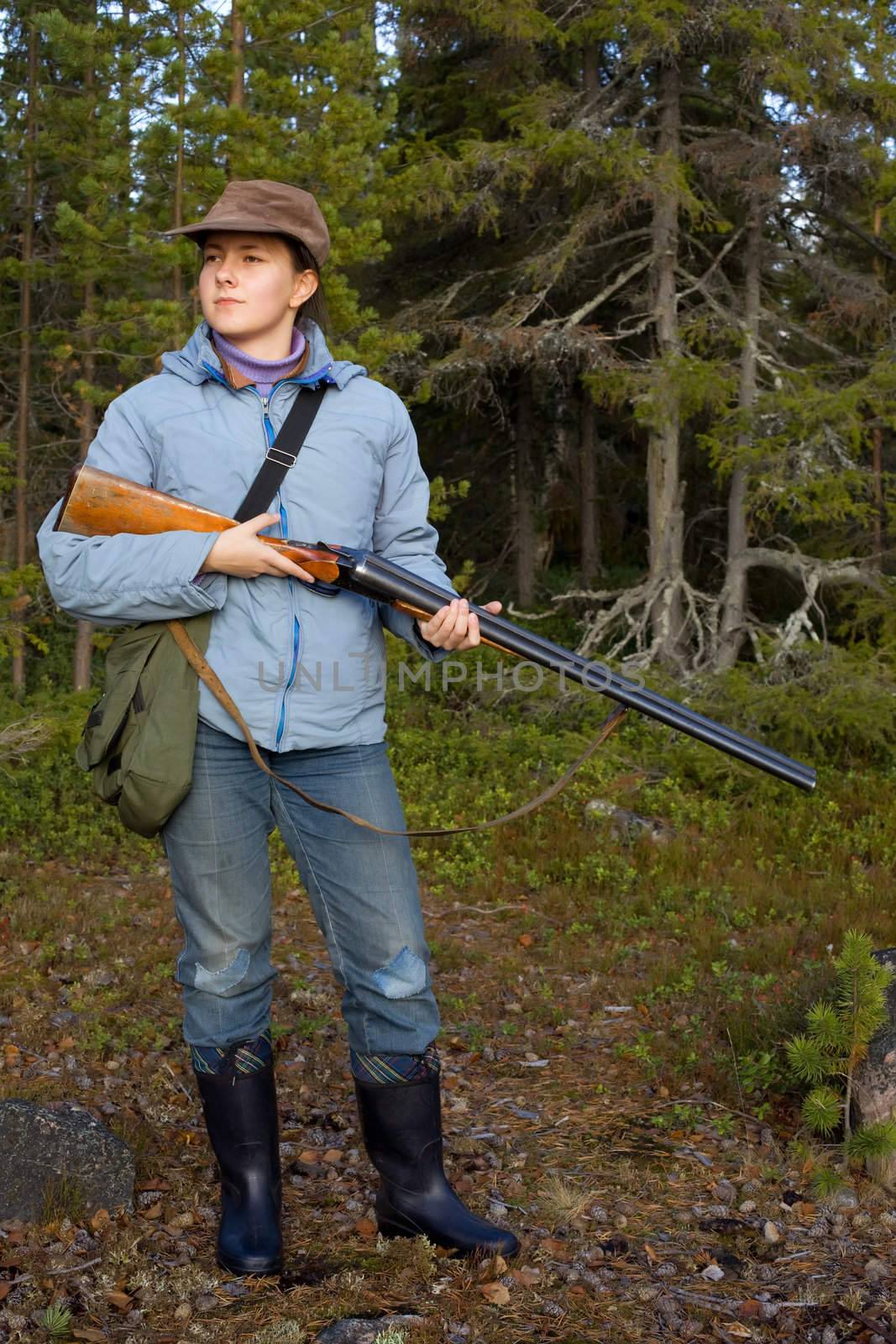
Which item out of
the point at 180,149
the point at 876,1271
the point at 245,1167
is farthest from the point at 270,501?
the point at 180,149

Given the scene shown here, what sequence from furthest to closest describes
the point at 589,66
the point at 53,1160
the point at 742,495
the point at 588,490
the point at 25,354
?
the point at 588,490 < the point at 25,354 < the point at 589,66 < the point at 742,495 < the point at 53,1160

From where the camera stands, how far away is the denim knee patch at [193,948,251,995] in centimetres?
348

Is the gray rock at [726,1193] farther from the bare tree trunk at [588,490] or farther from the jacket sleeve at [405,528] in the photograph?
the bare tree trunk at [588,490]

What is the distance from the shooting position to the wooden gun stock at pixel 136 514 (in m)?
3.39

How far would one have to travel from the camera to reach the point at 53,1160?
3945 mm

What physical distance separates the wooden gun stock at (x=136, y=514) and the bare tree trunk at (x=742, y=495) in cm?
882

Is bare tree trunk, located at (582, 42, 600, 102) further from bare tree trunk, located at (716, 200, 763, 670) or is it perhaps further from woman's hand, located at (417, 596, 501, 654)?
woman's hand, located at (417, 596, 501, 654)

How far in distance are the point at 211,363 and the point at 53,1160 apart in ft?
8.72

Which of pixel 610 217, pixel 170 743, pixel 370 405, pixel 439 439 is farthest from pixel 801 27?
pixel 170 743

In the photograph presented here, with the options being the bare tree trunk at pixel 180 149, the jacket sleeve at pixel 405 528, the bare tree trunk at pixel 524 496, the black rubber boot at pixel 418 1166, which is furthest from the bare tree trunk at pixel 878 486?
the black rubber boot at pixel 418 1166

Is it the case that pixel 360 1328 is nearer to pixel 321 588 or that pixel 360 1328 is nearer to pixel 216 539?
pixel 321 588

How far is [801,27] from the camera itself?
36.4 ft

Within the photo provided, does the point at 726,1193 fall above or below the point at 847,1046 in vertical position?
below

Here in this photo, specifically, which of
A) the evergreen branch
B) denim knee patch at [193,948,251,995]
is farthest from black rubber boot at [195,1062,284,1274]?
the evergreen branch
